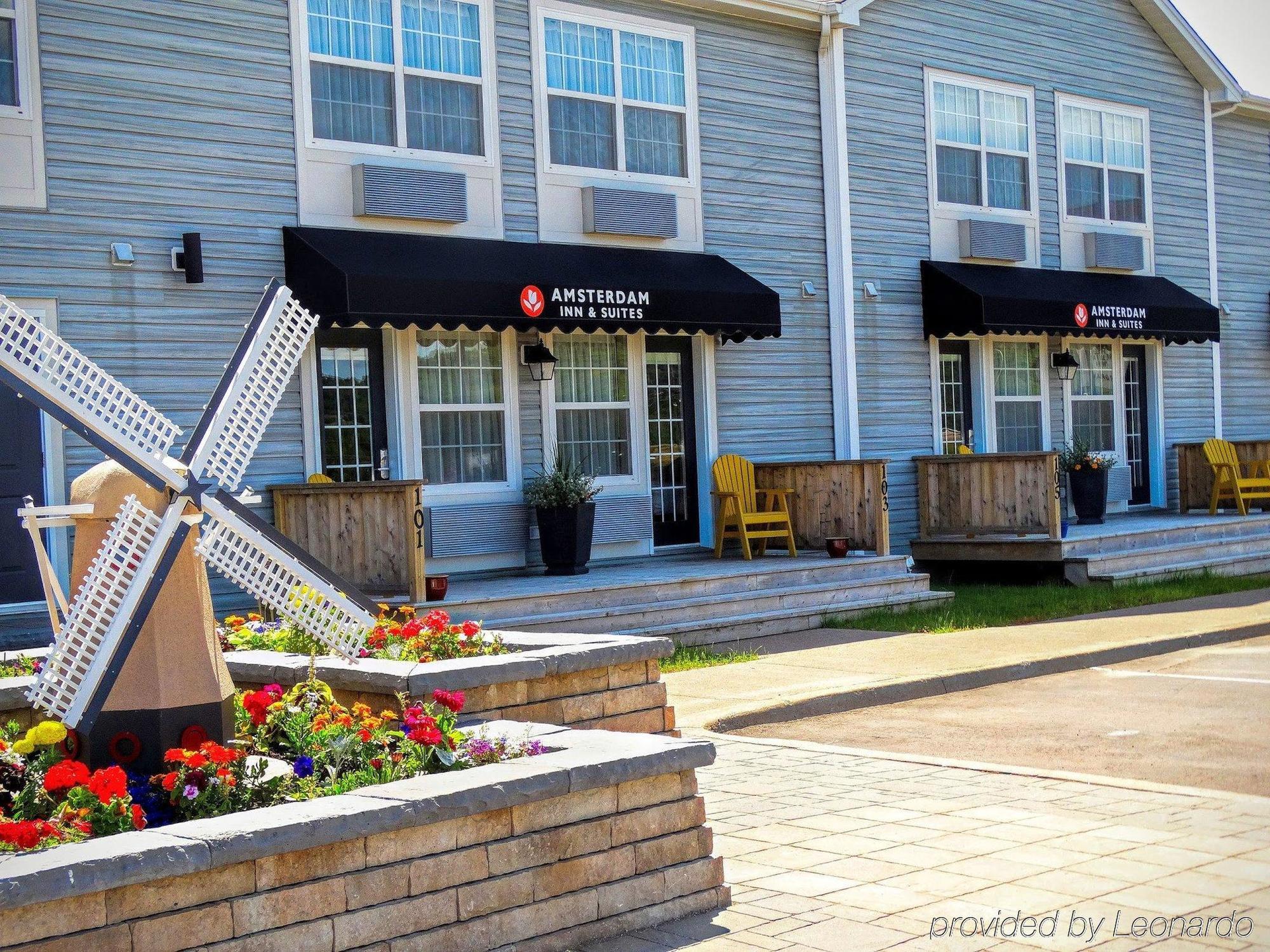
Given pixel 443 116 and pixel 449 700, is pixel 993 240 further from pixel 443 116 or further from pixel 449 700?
pixel 449 700

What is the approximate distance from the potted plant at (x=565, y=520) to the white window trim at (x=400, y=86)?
9.95 feet

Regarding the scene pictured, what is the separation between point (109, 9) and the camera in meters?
11.2

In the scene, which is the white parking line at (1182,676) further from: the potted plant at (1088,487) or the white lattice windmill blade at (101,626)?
the potted plant at (1088,487)

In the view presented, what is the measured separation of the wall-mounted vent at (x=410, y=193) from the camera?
40.9ft

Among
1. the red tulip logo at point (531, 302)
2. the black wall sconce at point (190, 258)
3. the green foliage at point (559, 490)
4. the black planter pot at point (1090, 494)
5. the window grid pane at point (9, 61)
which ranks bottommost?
the black planter pot at point (1090, 494)

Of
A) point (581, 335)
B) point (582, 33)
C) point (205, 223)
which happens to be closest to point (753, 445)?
point (581, 335)

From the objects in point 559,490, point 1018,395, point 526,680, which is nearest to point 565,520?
point 559,490

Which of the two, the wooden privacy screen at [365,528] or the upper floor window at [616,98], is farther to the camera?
the upper floor window at [616,98]

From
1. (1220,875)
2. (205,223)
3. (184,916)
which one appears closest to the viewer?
(184,916)

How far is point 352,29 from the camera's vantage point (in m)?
12.6

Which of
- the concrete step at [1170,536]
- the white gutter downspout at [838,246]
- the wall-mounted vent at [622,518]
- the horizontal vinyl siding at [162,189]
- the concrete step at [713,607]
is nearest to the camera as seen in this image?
the horizontal vinyl siding at [162,189]

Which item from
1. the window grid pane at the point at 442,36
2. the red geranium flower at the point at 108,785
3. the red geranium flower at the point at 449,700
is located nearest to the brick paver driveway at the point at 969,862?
the red geranium flower at the point at 449,700

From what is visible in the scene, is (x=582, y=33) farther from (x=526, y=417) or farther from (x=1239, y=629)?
(x=1239, y=629)

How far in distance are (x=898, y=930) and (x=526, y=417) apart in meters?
9.56
